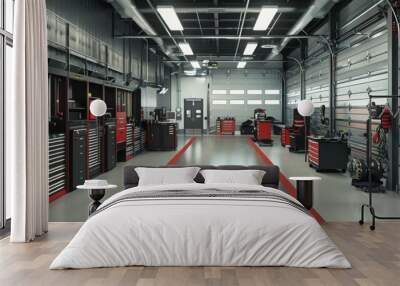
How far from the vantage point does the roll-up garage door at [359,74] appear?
361 inches

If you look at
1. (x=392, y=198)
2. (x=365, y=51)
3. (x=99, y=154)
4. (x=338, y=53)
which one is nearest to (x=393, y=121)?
(x=392, y=198)

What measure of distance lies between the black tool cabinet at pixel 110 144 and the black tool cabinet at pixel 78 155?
5.88ft

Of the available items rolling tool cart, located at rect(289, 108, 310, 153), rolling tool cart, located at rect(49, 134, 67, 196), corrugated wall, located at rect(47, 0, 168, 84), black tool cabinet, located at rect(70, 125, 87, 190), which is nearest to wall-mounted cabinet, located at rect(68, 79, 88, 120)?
corrugated wall, located at rect(47, 0, 168, 84)

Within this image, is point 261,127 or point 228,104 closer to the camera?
point 261,127

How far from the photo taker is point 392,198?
739cm

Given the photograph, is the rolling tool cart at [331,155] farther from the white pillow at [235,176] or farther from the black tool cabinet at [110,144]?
the white pillow at [235,176]

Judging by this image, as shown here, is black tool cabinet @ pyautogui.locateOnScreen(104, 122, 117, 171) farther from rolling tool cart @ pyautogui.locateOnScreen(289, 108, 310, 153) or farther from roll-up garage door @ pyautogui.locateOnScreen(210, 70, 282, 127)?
roll-up garage door @ pyautogui.locateOnScreen(210, 70, 282, 127)

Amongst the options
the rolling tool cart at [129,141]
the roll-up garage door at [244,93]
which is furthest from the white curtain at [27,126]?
the roll-up garage door at [244,93]

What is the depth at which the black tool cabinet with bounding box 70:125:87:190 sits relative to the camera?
314 inches

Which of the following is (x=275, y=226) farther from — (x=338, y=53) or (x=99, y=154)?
(x=338, y=53)

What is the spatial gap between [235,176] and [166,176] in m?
0.77

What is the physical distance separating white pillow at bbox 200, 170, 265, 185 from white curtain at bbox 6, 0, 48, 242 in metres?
1.82

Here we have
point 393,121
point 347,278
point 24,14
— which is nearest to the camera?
point 347,278

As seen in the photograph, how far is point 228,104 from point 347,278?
72.3 ft
